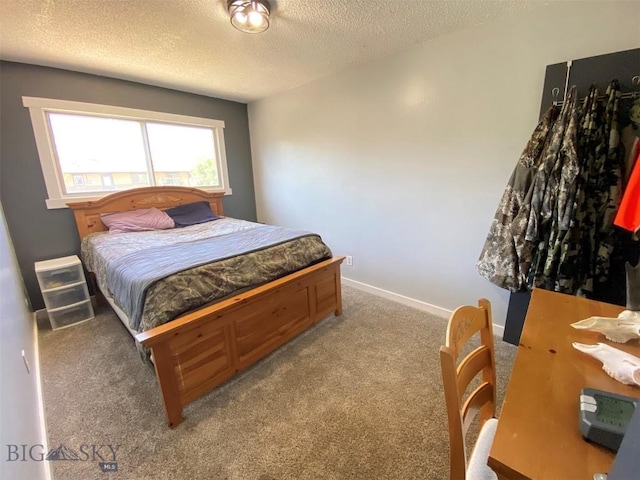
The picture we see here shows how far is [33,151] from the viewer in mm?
2521

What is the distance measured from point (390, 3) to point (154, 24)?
1.56 metres

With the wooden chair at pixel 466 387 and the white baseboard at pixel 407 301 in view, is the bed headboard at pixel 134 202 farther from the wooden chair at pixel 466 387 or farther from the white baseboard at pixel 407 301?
the wooden chair at pixel 466 387

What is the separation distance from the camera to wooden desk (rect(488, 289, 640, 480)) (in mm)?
522

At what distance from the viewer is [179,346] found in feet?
4.89

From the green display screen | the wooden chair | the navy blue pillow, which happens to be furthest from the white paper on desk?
the navy blue pillow

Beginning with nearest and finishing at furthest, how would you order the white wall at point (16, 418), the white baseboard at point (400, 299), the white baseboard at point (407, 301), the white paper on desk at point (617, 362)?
the white paper on desk at point (617, 362)
the white wall at point (16, 418)
the white baseboard at point (407, 301)
the white baseboard at point (400, 299)

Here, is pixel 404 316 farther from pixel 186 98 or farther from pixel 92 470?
pixel 186 98

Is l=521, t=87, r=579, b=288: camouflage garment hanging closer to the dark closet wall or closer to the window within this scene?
the dark closet wall

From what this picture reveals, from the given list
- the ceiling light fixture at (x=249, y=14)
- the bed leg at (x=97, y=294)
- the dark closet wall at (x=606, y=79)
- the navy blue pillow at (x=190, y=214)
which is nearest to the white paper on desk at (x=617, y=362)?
the dark closet wall at (x=606, y=79)

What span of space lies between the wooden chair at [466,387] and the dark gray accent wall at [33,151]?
139 inches

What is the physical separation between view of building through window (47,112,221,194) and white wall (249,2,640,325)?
1108 millimetres

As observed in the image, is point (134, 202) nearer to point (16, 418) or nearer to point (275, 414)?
point (16, 418)

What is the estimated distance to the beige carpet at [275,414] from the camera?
1284 millimetres

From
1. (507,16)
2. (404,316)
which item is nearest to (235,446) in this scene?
(404,316)
